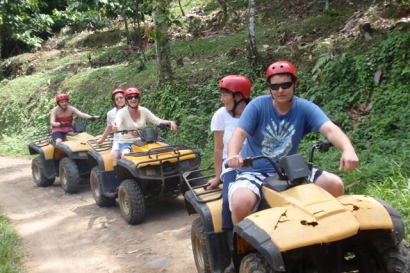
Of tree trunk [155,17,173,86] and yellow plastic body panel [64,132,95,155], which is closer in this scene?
yellow plastic body panel [64,132,95,155]

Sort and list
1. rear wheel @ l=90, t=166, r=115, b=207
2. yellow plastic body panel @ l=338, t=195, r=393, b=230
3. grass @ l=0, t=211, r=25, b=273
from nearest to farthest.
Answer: yellow plastic body panel @ l=338, t=195, r=393, b=230, grass @ l=0, t=211, r=25, b=273, rear wheel @ l=90, t=166, r=115, b=207

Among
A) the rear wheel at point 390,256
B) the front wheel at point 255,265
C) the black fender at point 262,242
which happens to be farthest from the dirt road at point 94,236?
the rear wheel at point 390,256

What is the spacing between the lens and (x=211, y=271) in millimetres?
4086

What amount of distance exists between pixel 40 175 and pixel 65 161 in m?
1.06

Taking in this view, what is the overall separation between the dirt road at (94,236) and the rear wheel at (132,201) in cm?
12

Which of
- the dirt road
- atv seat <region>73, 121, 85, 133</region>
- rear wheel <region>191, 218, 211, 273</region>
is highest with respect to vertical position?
atv seat <region>73, 121, 85, 133</region>

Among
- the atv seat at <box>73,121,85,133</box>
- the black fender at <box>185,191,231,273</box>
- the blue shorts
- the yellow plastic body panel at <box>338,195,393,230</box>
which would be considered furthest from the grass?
the yellow plastic body panel at <box>338,195,393,230</box>

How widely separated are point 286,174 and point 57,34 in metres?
25.7

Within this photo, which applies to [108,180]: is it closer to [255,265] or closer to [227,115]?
[227,115]

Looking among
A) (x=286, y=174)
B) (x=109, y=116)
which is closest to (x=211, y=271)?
(x=286, y=174)

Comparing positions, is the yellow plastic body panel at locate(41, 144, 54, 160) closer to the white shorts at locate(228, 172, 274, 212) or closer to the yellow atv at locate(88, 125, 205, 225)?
the yellow atv at locate(88, 125, 205, 225)

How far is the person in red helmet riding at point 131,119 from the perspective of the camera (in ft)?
24.3

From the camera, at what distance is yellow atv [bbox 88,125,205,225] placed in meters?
6.44

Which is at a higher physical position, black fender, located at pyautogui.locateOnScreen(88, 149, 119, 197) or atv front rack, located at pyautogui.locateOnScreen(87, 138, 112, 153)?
atv front rack, located at pyautogui.locateOnScreen(87, 138, 112, 153)
